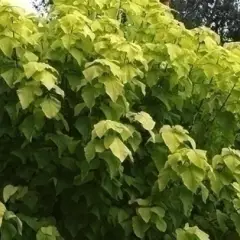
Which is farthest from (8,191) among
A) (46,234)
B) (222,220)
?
(222,220)

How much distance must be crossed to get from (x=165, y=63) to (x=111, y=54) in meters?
0.36

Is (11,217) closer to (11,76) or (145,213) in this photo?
(145,213)

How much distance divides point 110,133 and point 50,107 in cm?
29

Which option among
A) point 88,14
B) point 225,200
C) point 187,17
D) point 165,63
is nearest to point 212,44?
point 165,63

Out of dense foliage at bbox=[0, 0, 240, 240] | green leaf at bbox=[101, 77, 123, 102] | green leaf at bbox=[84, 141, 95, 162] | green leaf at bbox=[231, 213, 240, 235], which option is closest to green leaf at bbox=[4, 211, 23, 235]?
dense foliage at bbox=[0, 0, 240, 240]

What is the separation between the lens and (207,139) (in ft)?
10.2

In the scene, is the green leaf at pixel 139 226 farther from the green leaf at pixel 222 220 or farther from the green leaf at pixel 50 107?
the green leaf at pixel 50 107

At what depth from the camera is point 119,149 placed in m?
2.45

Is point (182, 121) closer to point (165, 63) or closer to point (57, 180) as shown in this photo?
point (165, 63)

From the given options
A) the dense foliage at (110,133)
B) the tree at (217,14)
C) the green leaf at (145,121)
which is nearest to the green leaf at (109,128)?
the dense foliage at (110,133)

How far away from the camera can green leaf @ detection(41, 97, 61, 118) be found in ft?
8.53

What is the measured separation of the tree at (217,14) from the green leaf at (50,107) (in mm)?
12418

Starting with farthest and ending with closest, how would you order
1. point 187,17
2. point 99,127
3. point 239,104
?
point 187,17 < point 239,104 < point 99,127

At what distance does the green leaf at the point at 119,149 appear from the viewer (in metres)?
2.43
